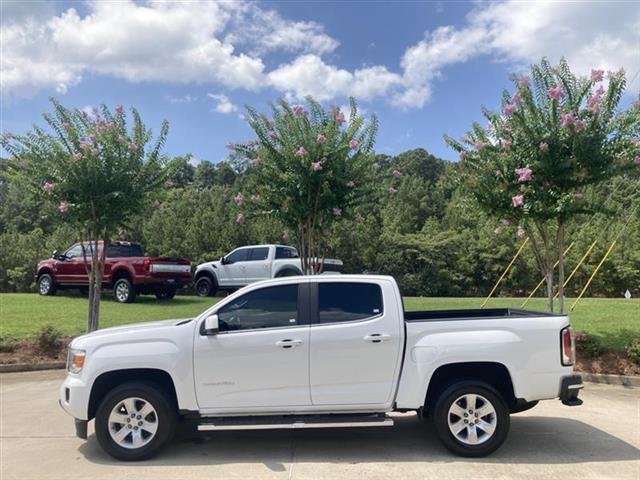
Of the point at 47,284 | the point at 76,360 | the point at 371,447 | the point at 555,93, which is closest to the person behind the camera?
the point at 76,360

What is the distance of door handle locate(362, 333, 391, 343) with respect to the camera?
19.3 ft

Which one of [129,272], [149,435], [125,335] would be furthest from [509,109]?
[129,272]

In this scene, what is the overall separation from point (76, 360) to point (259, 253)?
1391 centimetres

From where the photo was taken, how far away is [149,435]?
231 inches

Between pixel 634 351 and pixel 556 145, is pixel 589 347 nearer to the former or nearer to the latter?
pixel 634 351

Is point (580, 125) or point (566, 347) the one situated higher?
point (580, 125)

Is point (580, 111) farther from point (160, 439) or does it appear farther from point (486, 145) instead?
point (160, 439)

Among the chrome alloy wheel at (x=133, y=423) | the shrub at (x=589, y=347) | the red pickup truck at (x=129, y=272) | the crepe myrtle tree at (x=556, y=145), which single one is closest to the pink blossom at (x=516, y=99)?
the crepe myrtle tree at (x=556, y=145)

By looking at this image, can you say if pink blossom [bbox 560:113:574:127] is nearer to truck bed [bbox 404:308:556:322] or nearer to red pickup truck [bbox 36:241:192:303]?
truck bed [bbox 404:308:556:322]

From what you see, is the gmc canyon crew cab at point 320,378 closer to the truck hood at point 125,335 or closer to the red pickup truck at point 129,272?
the truck hood at point 125,335

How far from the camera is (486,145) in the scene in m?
11.0

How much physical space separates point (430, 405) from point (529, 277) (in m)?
26.3

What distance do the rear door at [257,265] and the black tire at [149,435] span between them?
1367 cm

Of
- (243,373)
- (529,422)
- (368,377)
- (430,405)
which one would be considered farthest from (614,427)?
(243,373)
